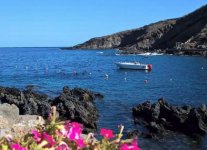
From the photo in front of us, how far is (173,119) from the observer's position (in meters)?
35.2

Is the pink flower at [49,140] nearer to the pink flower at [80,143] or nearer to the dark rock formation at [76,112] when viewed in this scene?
the pink flower at [80,143]

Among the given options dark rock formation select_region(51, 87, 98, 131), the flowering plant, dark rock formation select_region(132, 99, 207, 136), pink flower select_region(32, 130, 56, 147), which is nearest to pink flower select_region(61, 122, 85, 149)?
the flowering plant

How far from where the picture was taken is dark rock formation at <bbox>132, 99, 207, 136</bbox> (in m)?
33.0

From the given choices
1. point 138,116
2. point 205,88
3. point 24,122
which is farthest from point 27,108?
point 205,88

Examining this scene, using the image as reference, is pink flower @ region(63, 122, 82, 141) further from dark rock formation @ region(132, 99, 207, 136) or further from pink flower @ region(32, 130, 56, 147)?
dark rock formation @ region(132, 99, 207, 136)

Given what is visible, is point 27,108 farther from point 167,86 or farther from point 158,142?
point 167,86

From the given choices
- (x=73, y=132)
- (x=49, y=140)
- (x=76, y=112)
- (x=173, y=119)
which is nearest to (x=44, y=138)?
(x=49, y=140)

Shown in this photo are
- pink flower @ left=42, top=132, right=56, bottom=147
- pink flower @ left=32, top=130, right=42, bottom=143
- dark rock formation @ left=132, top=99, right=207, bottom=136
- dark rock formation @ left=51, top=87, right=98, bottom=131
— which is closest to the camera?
pink flower @ left=42, top=132, right=56, bottom=147

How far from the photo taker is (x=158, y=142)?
3000 centimetres

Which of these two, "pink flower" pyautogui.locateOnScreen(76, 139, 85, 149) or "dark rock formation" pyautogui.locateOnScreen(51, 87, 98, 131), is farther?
"dark rock formation" pyautogui.locateOnScreen(51, 87, 98, 131)

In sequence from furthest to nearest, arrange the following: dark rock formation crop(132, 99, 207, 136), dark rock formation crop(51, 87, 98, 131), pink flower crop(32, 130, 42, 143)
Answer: dark rock formation crop(51, 87, 98, 131) → dark rock formation crop(132, 99, 207, 136) → pink flower crop(32, 130, 42, 143)

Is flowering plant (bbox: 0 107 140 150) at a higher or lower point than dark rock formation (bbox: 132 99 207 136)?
higher

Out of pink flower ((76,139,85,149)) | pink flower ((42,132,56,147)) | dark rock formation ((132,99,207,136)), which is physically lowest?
dark rock formation ((132,99,207,136))

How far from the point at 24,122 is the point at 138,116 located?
26.5 metres
